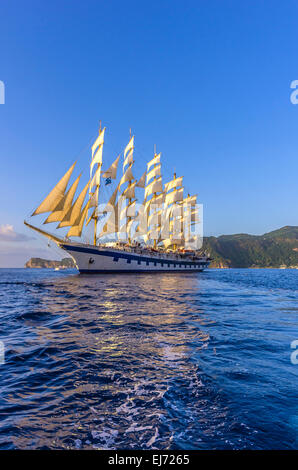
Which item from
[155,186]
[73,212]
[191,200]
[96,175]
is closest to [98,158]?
[96,175]

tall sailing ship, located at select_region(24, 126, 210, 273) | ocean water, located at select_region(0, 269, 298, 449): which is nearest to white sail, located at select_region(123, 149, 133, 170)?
tall sailing ship, located at select_region(24, 126, 210, 273)

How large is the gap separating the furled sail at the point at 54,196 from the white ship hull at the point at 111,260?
983cm

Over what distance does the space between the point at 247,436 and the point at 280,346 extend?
5422 mm

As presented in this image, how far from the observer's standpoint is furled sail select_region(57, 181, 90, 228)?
154ft

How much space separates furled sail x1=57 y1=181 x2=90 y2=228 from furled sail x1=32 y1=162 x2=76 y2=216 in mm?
3680

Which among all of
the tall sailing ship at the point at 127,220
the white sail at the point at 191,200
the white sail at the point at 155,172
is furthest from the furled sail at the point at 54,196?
the white sail at the point at 191,200

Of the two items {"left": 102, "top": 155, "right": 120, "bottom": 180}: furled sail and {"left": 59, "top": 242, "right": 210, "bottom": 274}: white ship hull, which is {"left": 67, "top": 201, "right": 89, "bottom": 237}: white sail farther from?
{"left": 102, "top": 155, "right": 120, "bottom": 180}: furled sail

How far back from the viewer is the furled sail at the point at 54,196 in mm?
42594

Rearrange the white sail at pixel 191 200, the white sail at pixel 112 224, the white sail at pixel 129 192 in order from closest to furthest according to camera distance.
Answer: the white sail at pixel 112 224
the white sail at pixel 129 192
the white sail at pixel 191 200

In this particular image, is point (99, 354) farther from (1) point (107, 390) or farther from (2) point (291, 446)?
(2) point (291, 446)

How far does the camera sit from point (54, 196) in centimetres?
4384

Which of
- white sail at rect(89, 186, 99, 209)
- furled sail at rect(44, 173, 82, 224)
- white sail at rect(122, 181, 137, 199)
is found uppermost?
white sail at rect(122, 181, 137, 199)

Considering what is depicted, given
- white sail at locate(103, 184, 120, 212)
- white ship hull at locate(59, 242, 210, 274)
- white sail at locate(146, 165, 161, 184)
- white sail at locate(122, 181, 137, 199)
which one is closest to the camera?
white ship hull at locate(59, 242, 210, 274)

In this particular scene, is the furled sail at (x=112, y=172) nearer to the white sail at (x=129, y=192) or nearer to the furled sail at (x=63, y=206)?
the white sail at (x=129, y=192)
